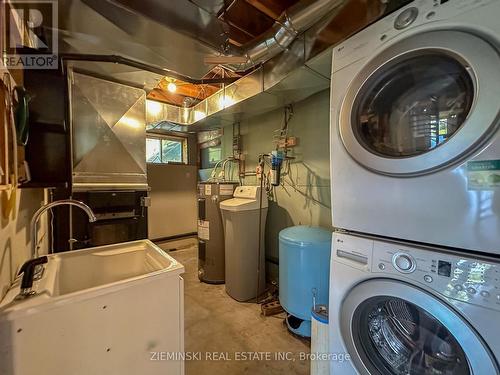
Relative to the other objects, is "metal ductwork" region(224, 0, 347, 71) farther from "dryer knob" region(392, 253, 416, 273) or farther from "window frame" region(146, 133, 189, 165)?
"window frame" region(146, 133, 189, 165)

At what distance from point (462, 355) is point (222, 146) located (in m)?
3.36

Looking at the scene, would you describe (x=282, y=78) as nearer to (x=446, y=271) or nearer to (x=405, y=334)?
(x=446, y=271)

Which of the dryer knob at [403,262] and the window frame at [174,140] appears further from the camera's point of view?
the window frame at [174,140]

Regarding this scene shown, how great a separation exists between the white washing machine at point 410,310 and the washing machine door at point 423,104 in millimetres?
337

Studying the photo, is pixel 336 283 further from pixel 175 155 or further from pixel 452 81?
pixel 175 155

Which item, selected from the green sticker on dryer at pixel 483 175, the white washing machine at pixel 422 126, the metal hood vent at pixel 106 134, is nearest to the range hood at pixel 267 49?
the metal hood vent at pixel 106 134

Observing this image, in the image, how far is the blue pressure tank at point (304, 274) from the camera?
167cm

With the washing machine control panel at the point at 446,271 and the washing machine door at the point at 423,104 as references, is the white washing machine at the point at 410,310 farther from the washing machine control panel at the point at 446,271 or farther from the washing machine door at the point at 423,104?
the washing machine door at the point at 423,104

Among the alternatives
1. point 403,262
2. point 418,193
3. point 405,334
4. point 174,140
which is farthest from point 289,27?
point 174,140

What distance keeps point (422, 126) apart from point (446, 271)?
0.55 m

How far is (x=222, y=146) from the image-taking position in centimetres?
361

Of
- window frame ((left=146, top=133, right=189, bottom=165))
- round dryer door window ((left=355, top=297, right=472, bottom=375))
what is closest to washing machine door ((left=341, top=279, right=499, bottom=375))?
round dryer door window ((left=355, top=297, right=472, bottom=375))

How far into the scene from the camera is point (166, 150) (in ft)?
13.6

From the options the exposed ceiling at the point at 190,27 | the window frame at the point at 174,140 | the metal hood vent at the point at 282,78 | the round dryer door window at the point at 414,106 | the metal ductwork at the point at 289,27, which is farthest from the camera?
the window frame at the point at 174,140
